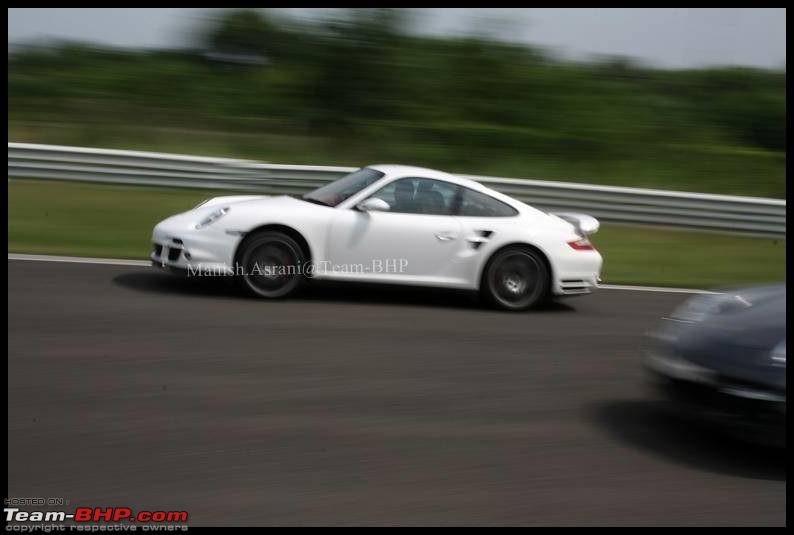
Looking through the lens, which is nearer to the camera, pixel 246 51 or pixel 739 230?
pixel 739 230

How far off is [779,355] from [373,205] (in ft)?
14.2

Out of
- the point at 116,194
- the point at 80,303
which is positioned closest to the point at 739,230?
the point at 116,194

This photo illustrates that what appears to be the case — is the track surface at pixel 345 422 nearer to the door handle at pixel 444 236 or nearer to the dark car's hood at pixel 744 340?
the dark car's hood at pixel 744 340

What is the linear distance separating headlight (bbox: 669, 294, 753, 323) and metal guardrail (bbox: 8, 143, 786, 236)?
25.7 ft

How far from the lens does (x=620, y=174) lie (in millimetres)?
19328

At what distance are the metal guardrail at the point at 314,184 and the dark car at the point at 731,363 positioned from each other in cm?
818

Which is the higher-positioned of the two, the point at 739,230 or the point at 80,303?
the point at 739,230

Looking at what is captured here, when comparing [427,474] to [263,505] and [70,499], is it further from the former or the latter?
[70,499]

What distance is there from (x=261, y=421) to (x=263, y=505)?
1.09 meters

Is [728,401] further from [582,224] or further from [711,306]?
[582,224]

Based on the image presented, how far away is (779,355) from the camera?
4.98m

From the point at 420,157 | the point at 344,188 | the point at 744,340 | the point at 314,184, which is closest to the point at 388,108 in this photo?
the point at 420,157

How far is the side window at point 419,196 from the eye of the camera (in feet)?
28.9

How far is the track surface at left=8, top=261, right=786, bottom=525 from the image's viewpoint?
4.46m
